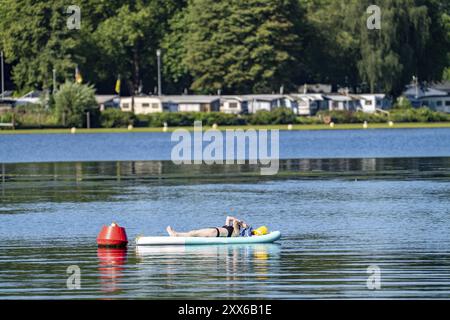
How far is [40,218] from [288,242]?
11.4 meters

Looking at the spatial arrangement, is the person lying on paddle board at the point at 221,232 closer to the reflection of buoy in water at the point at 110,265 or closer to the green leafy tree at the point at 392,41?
the reflection of buoy in water at the point at 110,265

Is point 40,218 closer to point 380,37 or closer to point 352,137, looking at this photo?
point 352,137

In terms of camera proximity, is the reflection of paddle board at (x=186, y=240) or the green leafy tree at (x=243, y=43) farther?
A: the green leafy tree at (x=243, y=43)

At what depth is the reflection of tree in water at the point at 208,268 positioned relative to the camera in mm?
31609

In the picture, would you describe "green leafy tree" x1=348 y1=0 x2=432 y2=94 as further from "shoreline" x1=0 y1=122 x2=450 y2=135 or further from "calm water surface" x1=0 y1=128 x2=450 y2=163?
"calm water surface" x1=0 y1=128 x2=450 y2=163

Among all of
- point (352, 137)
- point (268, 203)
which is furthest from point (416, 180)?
point (352, 137)

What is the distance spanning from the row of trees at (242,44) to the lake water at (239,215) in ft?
233

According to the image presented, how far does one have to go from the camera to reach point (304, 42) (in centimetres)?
16700

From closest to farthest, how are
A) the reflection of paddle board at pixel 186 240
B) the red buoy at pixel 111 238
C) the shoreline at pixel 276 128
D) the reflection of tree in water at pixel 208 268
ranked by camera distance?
the reflection of tree in water at pixel 208 268
the red buoy at pixel 111 238
the reflection of paddle board at pixel 186 240
the shoreline at pixel 276 128

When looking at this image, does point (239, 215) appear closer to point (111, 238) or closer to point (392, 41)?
point (111, 238)

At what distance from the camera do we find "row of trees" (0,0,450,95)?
159000 mm

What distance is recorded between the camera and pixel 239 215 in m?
48.9

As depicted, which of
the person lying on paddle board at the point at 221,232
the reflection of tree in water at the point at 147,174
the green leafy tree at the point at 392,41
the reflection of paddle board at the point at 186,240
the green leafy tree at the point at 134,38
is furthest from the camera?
the green leafy tree at the point at 134,38

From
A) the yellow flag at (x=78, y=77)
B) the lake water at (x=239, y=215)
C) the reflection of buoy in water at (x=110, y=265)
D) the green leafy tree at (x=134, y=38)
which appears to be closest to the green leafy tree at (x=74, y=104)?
the yellow flag at (x=78, y=77)
